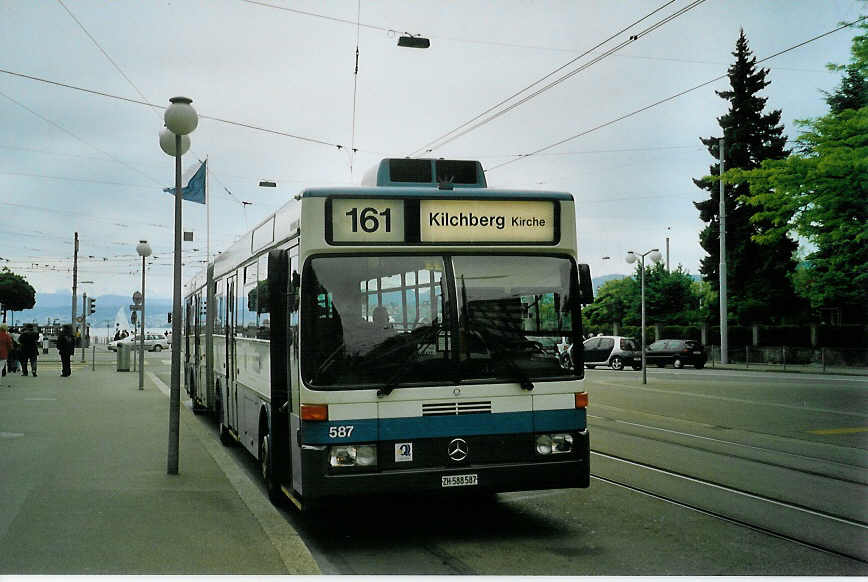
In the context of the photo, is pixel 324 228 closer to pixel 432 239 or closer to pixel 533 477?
pixel 432 239

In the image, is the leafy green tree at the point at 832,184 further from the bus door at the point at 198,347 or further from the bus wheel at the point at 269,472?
the bus wheel at the point at 269,472

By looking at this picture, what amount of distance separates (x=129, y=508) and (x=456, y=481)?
3.18 m

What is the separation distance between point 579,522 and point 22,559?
430cm

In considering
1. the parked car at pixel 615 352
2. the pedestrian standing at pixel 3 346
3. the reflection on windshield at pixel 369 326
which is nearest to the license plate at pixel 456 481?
the reflection on windshield at pixel 369 326

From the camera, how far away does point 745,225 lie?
174 feet

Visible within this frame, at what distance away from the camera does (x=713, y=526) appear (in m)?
7.43

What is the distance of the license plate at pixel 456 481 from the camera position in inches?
269

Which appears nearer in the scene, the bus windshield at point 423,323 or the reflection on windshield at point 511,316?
the bus windshield at point 423,323

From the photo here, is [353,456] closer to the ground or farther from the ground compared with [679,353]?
farther from the ground

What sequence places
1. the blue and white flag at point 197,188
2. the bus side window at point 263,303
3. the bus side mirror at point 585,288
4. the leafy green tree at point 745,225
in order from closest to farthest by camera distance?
the bus side mirror at point 585,288, the bus side window at point 263,303, the blue and white flag at point 197,188, the leafy green tree at point 745,225

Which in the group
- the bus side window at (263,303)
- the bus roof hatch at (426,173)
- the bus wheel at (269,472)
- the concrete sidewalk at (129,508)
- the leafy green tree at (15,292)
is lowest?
the concrete sidewalk at (129,508)

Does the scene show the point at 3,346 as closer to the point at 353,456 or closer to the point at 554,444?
the point at 353,456

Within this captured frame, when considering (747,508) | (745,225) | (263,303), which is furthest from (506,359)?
(745,225)

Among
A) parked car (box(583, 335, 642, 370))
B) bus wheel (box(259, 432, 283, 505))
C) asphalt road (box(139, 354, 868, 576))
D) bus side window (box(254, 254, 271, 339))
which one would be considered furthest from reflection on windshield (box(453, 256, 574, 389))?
parked car (box(583, 335, 642, 370))
